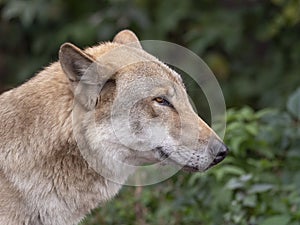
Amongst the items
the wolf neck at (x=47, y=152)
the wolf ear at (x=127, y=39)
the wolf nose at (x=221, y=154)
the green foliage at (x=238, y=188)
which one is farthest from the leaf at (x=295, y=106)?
the wolf neck at (x=47, y=152)

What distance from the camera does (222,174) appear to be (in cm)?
600

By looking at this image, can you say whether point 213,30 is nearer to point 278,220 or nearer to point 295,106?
point 295,106

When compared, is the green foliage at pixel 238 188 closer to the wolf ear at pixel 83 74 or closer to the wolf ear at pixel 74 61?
the wolf ear at pixel 83 74

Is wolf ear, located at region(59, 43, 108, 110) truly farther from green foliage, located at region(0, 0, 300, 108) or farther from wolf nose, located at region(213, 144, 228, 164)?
green foliage, located at region(0, 0, 300, 108)

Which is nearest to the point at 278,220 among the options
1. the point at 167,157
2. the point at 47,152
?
the point at 167,157

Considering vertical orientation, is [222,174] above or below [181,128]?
below

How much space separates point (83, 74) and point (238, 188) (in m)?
1.86

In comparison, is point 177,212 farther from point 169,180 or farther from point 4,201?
point 4,201

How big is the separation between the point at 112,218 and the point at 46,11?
439 cm

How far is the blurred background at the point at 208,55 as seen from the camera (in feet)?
20.7

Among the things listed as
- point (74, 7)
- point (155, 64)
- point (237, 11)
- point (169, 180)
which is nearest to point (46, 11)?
Result: point (74, 7)

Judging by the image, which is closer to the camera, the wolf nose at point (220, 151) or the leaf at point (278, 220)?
the wolf nose at point (220, 151)

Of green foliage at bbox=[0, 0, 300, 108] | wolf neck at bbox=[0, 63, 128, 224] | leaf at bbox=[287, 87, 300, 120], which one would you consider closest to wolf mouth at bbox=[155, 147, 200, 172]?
wolf neck at bbox=[0, 63, 128, 224]

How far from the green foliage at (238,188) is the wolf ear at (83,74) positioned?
1614 mm
